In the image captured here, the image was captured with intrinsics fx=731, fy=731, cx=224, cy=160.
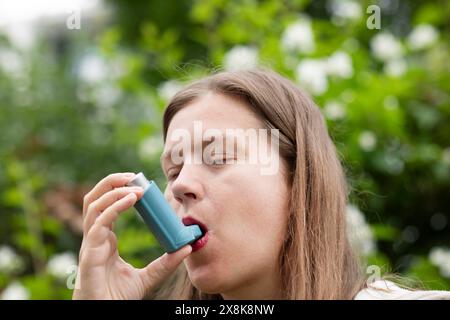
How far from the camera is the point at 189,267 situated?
1.85 m

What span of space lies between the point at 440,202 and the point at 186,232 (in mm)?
2312

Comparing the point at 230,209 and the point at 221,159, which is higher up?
the point at 221,159

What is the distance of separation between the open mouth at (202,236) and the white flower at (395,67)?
7.04ft

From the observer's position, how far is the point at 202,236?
1.82m

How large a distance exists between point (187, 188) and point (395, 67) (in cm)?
226

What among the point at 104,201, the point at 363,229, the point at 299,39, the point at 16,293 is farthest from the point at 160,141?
the point at 104,201

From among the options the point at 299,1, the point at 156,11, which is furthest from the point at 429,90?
the point at 156,11

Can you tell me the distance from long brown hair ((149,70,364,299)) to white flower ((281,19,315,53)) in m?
1.43

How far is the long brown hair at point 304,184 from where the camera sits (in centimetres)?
190

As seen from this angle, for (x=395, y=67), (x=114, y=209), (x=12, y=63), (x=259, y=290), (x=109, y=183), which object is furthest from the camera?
(x=12, y=63)

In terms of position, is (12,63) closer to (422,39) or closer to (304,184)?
(422,39)

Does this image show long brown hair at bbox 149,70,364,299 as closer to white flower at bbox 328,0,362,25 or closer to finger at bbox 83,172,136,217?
finger at bbox 83,172,136,217

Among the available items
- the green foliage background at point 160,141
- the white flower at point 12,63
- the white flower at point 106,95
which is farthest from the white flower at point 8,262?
the white flower at point 12,63

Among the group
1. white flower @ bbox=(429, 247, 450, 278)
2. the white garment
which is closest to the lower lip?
the white garment
